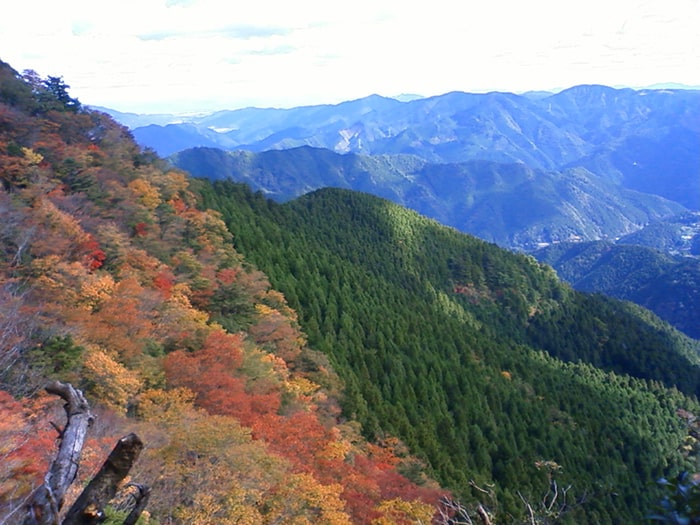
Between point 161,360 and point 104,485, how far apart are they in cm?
2393

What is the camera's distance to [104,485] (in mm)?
5809

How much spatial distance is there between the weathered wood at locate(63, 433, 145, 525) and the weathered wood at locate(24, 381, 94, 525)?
0.24m

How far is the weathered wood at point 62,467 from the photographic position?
5.32 metres

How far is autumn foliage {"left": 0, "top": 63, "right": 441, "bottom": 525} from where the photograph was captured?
19031mm

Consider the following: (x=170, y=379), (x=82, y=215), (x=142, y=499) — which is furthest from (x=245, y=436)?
(x=82, y=215)

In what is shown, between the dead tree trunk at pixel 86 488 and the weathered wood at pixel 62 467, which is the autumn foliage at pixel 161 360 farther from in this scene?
the dead tree trunk at pixel 86 488

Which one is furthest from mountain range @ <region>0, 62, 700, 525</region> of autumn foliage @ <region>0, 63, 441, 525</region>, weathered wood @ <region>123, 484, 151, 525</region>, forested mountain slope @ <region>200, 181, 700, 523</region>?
weathered wood @ <region>123, 484, 151, 525</region>

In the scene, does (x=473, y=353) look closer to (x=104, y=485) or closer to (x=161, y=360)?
(x=161, y=360)

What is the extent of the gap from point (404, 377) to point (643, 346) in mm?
84767

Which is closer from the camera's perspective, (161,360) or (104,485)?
(104,485)

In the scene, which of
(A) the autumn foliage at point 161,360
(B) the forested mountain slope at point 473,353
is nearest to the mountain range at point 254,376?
(A) the autumn foliage at point 161,360

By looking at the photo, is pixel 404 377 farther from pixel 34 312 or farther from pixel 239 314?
pixel 34 312

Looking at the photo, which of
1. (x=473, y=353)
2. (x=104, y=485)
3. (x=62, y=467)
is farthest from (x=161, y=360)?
(x=473, y=353)

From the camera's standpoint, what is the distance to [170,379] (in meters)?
27.2
